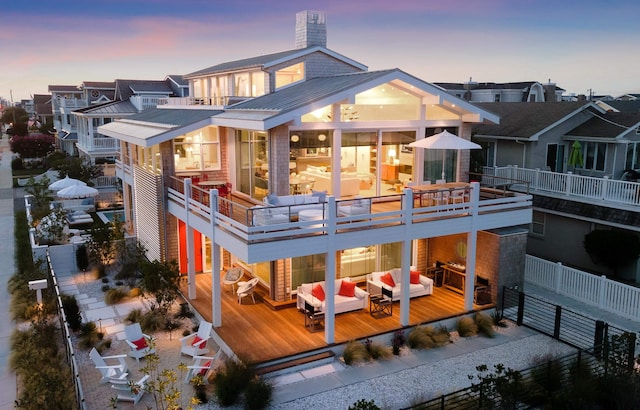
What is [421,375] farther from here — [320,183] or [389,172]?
[389,172]

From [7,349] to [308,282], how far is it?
8.17m

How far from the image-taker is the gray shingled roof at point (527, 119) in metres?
24.2

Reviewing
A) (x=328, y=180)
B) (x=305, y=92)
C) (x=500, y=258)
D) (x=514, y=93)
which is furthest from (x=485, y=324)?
(x=514, y=93)

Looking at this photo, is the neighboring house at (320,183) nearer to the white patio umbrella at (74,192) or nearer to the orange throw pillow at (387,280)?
the orange throw pillow at (387,280)

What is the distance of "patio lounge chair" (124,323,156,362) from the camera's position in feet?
42.4

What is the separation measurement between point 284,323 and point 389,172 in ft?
20.8

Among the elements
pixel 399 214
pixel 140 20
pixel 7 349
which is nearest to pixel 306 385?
pixel 399 214

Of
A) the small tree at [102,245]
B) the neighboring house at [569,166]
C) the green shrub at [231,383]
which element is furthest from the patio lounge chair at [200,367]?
the neighboring house at [569,166]

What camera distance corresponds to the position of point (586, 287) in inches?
661

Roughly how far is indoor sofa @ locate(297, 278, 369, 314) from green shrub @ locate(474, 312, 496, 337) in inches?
124

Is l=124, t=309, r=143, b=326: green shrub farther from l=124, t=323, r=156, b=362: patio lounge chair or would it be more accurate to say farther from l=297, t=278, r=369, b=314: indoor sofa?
l=297, t=278, r=369, b=314: indoor sofa

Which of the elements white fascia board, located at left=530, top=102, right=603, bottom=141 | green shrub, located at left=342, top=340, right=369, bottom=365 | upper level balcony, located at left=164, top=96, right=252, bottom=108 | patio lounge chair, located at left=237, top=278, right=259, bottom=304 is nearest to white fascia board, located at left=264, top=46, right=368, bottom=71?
upper level balcony, located at left=164, top=96, right=252, bottom=108

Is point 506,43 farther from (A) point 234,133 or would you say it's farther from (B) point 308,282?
(B) point 308,282

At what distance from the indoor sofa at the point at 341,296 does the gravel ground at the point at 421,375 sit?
2.35m
